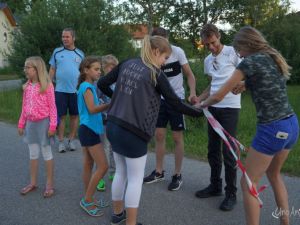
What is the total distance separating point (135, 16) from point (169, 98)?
31.6 meters

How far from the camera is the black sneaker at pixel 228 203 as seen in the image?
417 cm

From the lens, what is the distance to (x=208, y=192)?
4590 millimetres

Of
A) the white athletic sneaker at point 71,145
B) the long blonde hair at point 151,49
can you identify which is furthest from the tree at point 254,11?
the long blonde hair at point 151,49

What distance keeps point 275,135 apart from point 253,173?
0.37 m

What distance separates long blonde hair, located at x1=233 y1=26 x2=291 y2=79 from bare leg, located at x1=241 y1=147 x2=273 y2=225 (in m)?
0.68

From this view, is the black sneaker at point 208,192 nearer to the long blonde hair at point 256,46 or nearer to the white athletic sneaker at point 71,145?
the long blonde hair at point 256,46

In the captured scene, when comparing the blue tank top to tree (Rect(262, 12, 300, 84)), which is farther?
tree (Rect(262, 12, 300, 84))

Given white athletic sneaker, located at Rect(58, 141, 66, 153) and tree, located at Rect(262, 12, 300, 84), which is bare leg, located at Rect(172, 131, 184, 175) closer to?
white athletic sneaker, located at Rect(58, 141, 66, 153)

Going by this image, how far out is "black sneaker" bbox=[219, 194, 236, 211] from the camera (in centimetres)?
417

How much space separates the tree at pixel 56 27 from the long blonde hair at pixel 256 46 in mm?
11900

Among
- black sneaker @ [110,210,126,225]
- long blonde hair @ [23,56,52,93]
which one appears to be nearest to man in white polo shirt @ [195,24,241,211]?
black sneaker @ [110,210,126,225]

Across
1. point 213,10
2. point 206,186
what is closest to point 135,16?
point 213,10

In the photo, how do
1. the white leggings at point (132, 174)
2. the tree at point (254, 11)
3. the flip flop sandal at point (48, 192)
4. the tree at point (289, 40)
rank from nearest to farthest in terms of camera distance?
the white leggings at point (132, 174)
the flip flop sandal at point (48, 192)
the tree at point (289, 40)
the tree at point (254, 11)

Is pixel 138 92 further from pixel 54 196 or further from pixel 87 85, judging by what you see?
pixel 54 196
